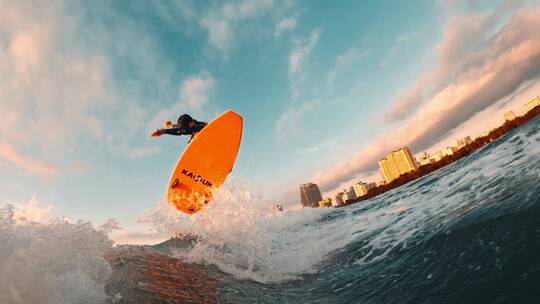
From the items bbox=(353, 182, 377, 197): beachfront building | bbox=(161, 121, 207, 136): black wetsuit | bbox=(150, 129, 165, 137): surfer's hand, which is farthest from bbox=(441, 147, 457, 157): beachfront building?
bbox=(150, 129, 165, 137): surfer's hand

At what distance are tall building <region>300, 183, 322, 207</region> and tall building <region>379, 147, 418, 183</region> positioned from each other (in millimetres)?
30518

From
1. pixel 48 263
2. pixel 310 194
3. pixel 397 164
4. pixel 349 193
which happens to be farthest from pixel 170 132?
pixel 397 164

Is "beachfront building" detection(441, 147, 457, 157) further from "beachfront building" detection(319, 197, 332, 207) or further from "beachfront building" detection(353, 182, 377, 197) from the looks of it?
"beachfront building" detection(319, 197, 332, 207)

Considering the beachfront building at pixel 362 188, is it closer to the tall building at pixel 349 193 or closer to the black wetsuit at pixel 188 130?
the tall building at pixel 349 193

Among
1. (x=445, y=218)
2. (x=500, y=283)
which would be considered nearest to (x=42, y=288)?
(x=500, y=283)

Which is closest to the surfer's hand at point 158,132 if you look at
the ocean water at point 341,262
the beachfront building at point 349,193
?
the ocean water at point 341,262

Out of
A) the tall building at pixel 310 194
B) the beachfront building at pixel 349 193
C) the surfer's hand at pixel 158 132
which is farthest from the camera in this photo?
A: the beachfront building at pixel 349 193

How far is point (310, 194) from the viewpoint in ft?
331

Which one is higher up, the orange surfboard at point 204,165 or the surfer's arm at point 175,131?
the surfer's arm at point 175,131

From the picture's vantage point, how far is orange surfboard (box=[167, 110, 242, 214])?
447 inches

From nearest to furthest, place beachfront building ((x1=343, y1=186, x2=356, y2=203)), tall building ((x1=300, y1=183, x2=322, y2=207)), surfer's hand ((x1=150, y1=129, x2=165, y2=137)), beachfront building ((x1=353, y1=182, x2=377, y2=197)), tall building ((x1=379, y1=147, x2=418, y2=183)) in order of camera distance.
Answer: surfer's hand ((x1=150, y1=129, x2=165, y2=137)) → tall building ((x1=300, y1=183, x2=322, y2=207)) → tall building ((x1=379, y1=147, x2=418, y2=183)) → beachfront building ((x1=343, y1=186, x2=356, y2=203)) → beachfront building ((x1=353, y1=182, x2=377, y2=197))

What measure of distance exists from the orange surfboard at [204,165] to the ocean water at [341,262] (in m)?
2.50

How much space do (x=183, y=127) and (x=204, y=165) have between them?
159 cm

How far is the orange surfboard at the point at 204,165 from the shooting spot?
37.3 feet
